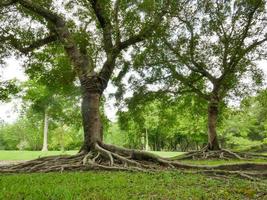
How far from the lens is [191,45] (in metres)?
21.9

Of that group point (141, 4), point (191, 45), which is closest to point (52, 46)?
point (141, 4)

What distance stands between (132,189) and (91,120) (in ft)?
25.5

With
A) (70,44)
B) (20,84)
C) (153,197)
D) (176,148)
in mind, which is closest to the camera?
(153,197)

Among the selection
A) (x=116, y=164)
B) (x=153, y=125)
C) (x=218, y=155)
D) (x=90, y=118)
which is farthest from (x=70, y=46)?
(x=153, y=125)

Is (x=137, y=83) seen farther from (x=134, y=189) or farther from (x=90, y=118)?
(x=134, y=189)

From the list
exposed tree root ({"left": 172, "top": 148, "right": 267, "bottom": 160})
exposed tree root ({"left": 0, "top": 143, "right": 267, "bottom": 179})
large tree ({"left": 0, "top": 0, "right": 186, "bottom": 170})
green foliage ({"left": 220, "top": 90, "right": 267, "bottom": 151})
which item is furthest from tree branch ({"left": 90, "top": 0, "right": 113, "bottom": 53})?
green foliage ({"left": 220, "top": 90, "right": 267, "bottom": 151})

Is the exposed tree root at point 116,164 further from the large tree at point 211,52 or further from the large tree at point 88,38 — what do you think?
the large tree at point 211,52

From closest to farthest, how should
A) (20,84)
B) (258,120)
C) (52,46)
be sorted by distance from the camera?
(52,46)
(20,84)
(258,120)

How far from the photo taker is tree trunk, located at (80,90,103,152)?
1466cm

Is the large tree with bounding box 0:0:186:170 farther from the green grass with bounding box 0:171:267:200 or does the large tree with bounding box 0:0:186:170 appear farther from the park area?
the green grass with bounding box 0:171:267:200

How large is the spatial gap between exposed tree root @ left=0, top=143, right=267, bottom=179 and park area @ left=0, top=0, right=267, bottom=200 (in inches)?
1.7

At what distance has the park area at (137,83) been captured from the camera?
8430 mm

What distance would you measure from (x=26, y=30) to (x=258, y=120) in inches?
2274

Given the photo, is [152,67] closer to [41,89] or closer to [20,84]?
[41,89]
